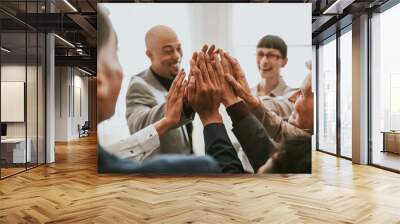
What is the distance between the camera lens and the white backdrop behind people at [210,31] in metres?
6.37

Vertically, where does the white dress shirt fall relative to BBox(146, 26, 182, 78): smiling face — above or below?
below

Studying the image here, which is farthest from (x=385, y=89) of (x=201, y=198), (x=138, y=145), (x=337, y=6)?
(x=138, y=145)

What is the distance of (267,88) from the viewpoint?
633cm

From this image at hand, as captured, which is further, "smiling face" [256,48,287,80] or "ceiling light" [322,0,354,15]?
"ceiling light" [322,0,354,15]

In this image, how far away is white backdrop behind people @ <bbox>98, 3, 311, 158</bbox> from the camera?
6.37m

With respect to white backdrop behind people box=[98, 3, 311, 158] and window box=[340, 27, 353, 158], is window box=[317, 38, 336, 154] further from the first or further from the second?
white backdrop behind people box=[98, 3, 311, 158]

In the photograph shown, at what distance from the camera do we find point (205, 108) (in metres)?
6.30

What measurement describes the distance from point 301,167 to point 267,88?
1.44m

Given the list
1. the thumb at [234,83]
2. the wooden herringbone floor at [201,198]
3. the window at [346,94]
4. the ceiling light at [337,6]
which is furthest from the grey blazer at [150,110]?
the window at [346,94]

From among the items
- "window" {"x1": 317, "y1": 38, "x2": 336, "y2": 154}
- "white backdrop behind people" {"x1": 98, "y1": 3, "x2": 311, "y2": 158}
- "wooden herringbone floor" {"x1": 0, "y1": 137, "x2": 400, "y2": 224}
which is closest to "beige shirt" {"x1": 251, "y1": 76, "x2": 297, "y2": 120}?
"white backdrop behind people" {"x1": 98, "y1": 3, "x2": 311, "y2": 158}

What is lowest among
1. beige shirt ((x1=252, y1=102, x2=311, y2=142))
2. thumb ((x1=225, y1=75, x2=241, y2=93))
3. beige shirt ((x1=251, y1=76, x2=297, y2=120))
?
beige shirt ((x1=252, y1=102, x2=311, y2=142))

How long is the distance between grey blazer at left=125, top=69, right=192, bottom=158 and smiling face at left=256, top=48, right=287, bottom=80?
1.52m

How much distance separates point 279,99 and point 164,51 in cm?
209

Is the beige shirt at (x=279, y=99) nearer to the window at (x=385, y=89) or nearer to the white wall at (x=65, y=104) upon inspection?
the window at (x=385, y=89)
